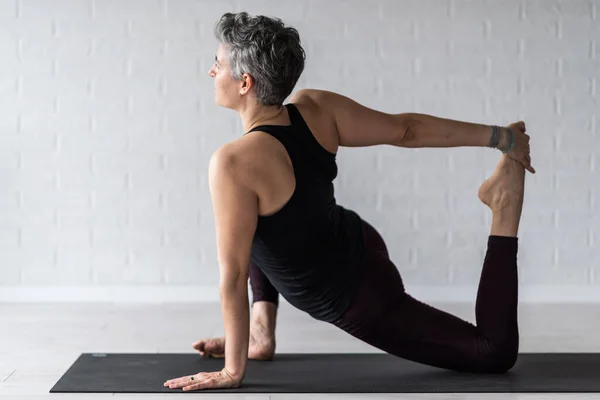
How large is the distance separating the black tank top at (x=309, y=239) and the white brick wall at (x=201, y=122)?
2217 mm

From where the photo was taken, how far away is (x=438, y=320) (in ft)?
10.2

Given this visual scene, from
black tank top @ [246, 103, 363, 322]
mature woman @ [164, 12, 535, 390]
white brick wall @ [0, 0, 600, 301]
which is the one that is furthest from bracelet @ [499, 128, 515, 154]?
white brick wall @ [0, 0, 600, 301]

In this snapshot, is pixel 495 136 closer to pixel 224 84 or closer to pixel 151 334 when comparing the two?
pixel 224 84

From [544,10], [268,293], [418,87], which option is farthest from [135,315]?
[544,10]

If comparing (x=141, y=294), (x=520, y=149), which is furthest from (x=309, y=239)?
(x=141, y=294)

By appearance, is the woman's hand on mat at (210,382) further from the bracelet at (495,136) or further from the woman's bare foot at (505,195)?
the bracelet at (495,136)

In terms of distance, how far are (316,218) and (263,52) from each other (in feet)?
1.92

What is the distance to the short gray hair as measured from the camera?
2.85 meters

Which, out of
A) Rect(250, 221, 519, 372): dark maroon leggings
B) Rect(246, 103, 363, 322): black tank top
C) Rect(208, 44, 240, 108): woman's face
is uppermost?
Rect(208, 44, 240, 108): woman's face

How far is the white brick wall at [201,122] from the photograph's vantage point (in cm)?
524

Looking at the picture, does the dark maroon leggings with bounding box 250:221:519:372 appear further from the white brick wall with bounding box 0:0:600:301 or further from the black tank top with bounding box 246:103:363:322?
the white brick wall with bounding box 0:0:600:301

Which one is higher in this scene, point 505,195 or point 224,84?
point 224,84

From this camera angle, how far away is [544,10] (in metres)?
5.26

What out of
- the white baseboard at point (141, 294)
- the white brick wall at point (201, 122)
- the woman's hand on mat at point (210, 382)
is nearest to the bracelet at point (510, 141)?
the woman's hand on mat at point (210, 382)
